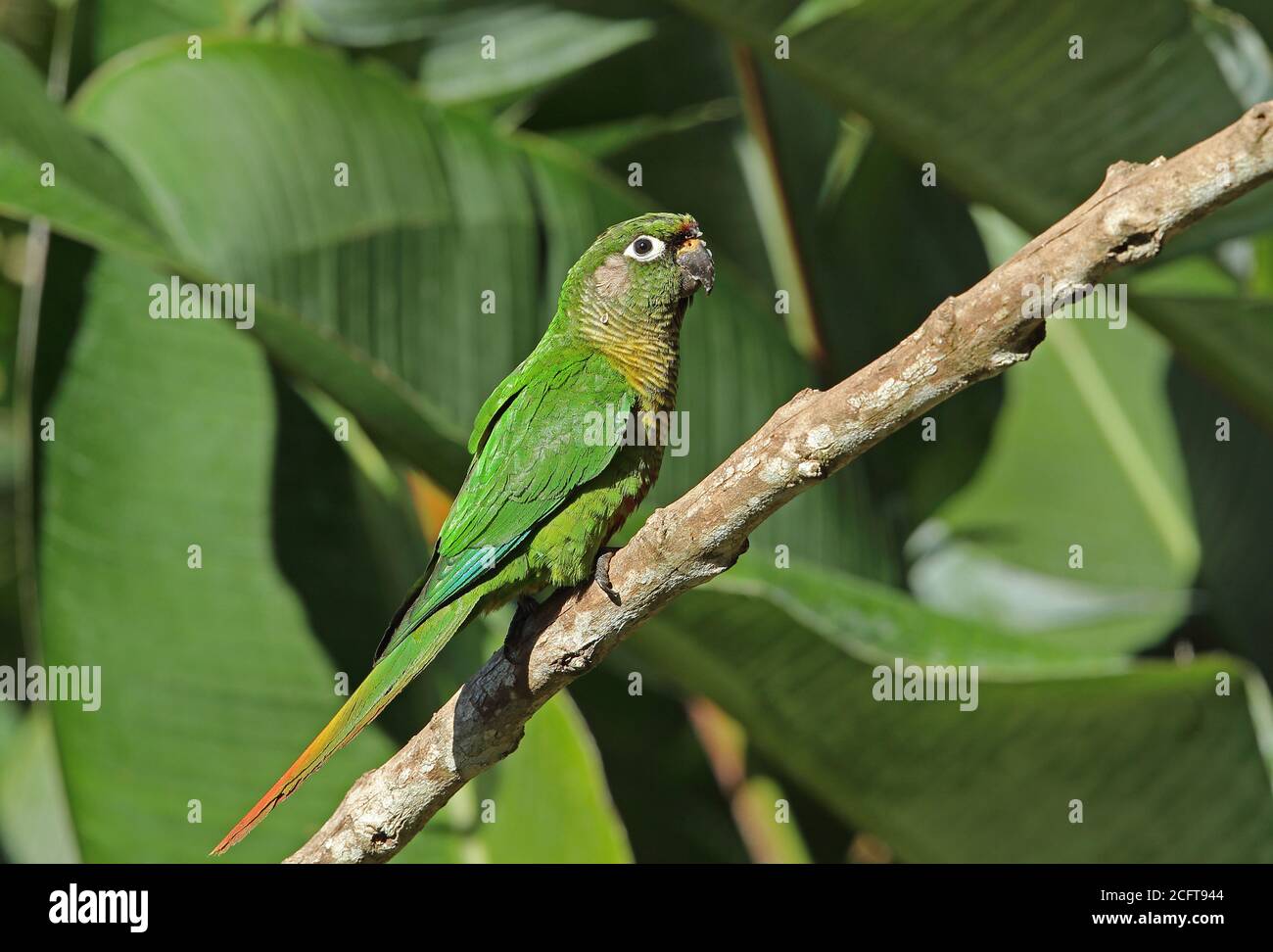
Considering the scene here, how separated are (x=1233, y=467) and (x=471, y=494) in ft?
10.3

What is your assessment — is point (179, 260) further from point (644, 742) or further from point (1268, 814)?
point (1268, 814)

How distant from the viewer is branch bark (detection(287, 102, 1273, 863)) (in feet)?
5.13

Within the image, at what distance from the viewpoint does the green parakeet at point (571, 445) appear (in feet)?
7.32

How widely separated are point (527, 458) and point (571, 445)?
0.28 ft

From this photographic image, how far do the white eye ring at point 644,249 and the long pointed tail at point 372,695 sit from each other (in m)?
0.72

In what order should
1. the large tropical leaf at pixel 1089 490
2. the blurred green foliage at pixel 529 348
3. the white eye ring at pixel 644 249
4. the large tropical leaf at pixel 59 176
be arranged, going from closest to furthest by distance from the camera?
the white eye ring at pixel 644 249 < the large tropical leaf at pixel 59 176 < the blurred green foliage at pixel 529 348 < the large tropical leaf at pixel 1089 490

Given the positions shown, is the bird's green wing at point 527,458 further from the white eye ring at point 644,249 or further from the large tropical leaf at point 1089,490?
the large tropical leaf at point 1089,490

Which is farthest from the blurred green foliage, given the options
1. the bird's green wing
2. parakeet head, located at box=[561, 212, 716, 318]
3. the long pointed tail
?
the long pointed tail

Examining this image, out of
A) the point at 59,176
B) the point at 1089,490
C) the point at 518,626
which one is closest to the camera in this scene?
the point at 518,626

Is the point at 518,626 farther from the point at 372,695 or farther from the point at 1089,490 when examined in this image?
the point at 1089,490

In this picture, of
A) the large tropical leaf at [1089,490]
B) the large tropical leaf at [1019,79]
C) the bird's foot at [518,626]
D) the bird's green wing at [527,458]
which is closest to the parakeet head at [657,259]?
the bird's green wing at [527,458]

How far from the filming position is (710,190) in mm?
4457

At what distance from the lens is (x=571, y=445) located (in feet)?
7.73

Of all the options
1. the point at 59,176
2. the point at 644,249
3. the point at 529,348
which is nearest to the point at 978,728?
the point at 644,249
